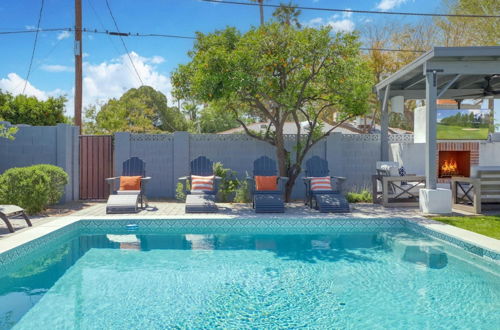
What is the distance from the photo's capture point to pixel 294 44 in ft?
30.5

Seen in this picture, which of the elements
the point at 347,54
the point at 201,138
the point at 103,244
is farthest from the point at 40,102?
the point at 347,54

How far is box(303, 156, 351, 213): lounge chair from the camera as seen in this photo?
901 centimetres

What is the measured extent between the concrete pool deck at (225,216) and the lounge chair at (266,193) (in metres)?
0.21

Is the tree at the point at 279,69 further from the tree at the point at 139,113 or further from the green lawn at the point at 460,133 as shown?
the tree at the point at 139,113

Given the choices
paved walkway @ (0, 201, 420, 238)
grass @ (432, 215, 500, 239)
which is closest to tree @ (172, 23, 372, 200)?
paved walkway @ (0, 201, 420, 238)

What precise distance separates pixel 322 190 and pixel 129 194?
14.3 feet

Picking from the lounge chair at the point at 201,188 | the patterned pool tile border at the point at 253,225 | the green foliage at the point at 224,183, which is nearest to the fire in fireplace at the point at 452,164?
the patterned pool tile border at the point at 253,225

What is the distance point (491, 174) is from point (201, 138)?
23.5 ft

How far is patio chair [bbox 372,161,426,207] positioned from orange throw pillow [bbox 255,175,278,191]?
8.35ft

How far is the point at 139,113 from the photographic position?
3181cm

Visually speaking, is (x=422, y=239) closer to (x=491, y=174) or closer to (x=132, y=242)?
(x=491, y=174)

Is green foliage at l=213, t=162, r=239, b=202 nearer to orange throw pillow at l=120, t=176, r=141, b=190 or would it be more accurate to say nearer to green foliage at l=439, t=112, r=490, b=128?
orange throw pillow at l=120, t=176, r=141, b=190

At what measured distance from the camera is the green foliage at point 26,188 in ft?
27.5

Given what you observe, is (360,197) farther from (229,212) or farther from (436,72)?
(229,212)
